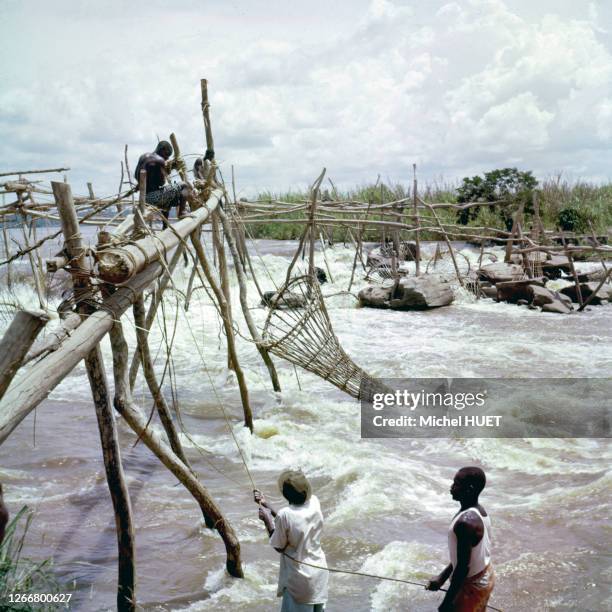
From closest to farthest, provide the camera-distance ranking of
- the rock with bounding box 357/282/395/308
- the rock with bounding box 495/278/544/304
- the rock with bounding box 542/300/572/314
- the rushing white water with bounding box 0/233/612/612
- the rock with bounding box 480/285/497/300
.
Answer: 1. the rushing white water with bounding box 0/233/612/612
2. the rock with bounding box 542/300/572/314
3. the rock with bounding box 357/282/395/308
4. the rock with bounding box 495/278/544/304
5. the rock with bounding box 480/285/497/300

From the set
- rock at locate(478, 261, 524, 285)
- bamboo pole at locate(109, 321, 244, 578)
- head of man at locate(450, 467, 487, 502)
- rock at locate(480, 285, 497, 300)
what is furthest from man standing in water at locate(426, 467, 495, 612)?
rock at locate(478, 261, 524, 285)

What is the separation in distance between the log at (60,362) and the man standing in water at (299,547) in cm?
95

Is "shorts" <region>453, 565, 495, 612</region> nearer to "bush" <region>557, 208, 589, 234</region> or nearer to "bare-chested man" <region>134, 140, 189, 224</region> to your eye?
"bare-chested man" <region>134, 140, 189, 224</region>

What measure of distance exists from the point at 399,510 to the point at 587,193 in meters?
21.2

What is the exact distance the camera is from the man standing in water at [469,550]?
264cm

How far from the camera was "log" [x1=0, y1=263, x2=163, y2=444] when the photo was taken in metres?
2.06

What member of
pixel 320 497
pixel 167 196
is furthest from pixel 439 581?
pixel 167 196

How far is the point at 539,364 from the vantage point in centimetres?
933

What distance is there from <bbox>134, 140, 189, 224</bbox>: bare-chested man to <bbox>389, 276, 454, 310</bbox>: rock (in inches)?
312

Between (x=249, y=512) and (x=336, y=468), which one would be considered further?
(x=336, y=468)

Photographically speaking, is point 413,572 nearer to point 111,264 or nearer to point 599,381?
point 111,264

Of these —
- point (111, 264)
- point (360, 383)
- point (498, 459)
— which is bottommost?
point (498, 459)

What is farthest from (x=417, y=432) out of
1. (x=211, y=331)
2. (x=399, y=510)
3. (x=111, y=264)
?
(x=211, y=331)

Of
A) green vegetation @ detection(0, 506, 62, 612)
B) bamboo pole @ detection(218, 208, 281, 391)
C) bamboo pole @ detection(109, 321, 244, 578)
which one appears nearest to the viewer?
green vegetation @ detection(0, 506, 62, 612)
